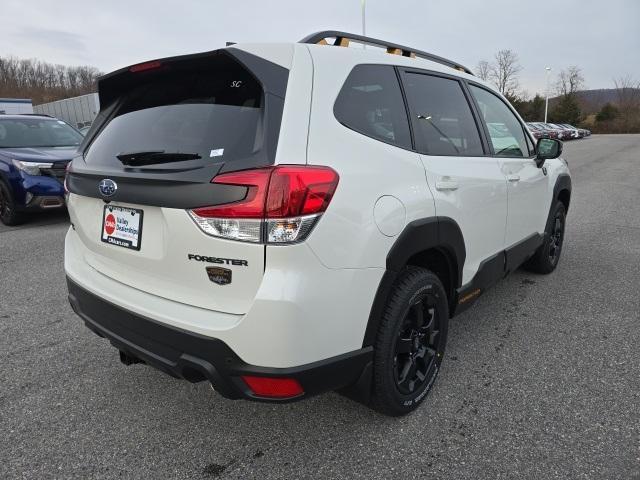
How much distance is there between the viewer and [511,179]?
10.5 feet

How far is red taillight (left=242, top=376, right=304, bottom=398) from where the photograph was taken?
175cm

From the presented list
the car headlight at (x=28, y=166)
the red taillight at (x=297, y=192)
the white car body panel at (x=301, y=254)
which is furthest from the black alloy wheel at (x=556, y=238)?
the car headlight at (x=28, y=166)

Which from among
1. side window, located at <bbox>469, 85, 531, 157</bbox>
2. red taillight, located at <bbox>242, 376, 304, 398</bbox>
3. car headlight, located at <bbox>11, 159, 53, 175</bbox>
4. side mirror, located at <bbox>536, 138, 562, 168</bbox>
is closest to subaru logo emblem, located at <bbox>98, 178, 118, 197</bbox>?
red taillight, located at <bbox>242, 376, 304, 398</bbox>

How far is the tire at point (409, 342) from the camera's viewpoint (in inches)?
81.8

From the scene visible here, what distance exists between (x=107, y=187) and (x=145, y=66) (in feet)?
2.08

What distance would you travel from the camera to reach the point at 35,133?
768 cm

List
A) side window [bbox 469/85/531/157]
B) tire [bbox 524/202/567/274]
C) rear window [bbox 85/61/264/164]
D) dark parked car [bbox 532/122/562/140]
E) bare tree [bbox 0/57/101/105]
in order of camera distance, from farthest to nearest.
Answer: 1. bare tree [bbox 0/57/101/105]
2. dark parked car [bbox 532/122/562/140]
3. tire [bbox 524/202/567/274]
4. side window [bbox 469/85/531/157]
5. rear window [bbox 85/61/264/164]

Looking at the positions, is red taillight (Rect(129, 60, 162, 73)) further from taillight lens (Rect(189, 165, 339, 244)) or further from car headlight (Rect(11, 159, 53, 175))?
car headlight (Rect(11, 159, 53, 175))

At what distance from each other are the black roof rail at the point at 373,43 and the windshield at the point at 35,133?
6.83 meters

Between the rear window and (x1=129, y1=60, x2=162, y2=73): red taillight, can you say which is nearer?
the rear window

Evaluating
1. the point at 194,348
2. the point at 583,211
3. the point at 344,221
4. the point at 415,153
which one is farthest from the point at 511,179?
the point at 583,211

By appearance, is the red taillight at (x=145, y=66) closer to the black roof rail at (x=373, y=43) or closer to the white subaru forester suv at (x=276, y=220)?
the white subaru forester suv at (x=276, y=220)

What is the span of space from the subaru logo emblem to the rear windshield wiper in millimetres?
108

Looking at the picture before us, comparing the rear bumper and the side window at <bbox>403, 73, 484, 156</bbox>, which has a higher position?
the side window at <bbox>403, 73, 484, 156</bbox>
